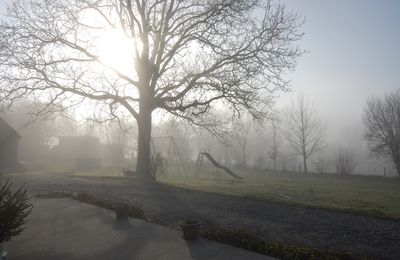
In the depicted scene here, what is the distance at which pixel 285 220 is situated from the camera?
985 cm

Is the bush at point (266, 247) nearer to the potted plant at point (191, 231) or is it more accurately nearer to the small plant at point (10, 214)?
the potted plant at point (191, 231)

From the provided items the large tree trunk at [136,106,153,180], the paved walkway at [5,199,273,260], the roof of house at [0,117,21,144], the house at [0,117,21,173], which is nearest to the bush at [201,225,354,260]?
the paved walkway at [5,199,273,260]

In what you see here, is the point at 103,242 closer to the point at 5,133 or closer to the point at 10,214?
the point at 10,214

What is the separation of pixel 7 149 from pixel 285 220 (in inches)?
1508

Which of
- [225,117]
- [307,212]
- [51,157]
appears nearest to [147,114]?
[225,117]

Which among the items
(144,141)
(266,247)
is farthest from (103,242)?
(144,141)

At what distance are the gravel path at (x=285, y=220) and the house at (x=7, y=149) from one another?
98.9 ft

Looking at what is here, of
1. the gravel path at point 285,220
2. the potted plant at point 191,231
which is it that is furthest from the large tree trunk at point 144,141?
the potted plant at point 191,231

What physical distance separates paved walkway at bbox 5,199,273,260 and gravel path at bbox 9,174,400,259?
1195 mm

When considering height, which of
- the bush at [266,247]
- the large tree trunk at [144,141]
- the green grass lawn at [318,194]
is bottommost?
the bush at [266,247]

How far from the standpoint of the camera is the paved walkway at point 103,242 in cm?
703

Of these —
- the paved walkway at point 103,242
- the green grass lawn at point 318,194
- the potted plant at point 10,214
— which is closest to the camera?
the potted plant at point 10,214

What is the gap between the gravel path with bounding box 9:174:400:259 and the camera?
753 cm

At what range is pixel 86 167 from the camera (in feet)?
143
